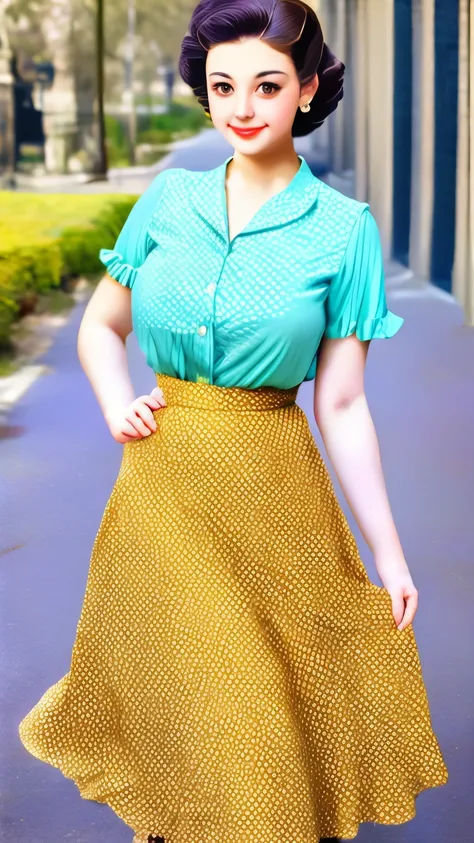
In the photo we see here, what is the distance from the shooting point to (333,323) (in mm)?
2010

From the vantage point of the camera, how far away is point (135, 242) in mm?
2096

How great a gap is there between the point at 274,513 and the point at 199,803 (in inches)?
18.5

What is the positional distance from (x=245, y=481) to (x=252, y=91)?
0.59 m

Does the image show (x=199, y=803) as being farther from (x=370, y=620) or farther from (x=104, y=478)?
(x=104, y=478)

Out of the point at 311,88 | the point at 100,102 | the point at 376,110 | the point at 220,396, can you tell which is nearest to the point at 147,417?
the point at 220,396

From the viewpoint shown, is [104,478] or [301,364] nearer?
[301,364]

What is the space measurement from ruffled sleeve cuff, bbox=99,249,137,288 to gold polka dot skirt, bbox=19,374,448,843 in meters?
0.16

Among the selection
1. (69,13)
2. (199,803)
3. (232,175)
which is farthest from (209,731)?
(69,13)

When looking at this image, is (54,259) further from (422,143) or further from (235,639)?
(235,639)

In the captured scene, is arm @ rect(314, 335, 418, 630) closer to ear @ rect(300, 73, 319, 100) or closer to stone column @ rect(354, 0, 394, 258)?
ear @ rect(300, 73, 319, 100)

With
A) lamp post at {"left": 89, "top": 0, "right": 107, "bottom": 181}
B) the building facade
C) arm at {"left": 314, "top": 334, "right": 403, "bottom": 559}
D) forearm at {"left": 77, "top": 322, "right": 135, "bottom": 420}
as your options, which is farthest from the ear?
the building facade

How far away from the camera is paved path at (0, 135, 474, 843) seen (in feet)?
8.53

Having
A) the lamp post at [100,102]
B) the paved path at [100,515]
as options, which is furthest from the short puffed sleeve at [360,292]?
the lamp post at [100,102]

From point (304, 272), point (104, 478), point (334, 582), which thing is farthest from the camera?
point (104, 478)
